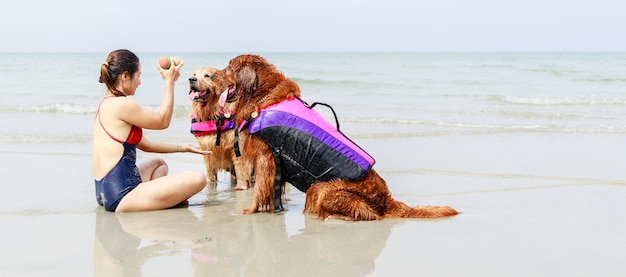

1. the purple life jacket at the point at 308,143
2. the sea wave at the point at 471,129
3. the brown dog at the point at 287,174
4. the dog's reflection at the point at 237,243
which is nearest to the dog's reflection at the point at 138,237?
the dog's reflection at the point at 237,243

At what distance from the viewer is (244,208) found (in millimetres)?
5531

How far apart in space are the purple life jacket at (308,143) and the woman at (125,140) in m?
0.81

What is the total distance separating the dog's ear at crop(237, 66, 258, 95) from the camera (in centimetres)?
502

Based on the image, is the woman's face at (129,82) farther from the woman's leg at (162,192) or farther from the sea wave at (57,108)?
the sea wave at (57,108)

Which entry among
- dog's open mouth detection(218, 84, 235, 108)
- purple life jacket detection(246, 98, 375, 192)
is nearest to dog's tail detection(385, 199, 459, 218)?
purple life jacket detection(246, 98, 375, 192)

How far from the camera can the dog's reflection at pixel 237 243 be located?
3.92 m

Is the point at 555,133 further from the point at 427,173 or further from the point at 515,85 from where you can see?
the point at 515,85

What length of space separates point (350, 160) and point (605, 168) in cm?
390

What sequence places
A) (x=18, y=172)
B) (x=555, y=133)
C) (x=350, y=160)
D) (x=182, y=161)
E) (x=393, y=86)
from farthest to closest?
(x=393, y=86) < (x=555, y=133) < (x=182, y=161) < (x=18, y=172) < (x=350, y=160)

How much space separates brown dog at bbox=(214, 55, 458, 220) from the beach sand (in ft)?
0.38

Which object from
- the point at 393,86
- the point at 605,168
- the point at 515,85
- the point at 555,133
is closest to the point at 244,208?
the point at 605,168

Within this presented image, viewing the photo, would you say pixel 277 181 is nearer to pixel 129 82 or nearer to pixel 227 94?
pixel 227 94

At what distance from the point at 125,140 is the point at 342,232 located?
1932 millimetres

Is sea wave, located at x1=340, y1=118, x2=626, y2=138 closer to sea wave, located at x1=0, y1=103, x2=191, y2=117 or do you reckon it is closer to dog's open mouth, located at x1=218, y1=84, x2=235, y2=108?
sea wave, located at x1=0, y1=103, x2=191, y2=117
